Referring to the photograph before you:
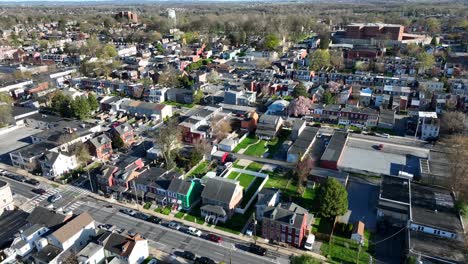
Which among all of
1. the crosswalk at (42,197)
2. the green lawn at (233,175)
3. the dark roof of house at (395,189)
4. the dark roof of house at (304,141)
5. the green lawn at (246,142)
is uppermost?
the dark roof of house at (304,141)

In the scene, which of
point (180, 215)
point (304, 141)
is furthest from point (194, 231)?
point (304, 141)

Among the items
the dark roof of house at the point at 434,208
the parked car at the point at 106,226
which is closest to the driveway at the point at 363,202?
the dark roof of house at the point at 434,208

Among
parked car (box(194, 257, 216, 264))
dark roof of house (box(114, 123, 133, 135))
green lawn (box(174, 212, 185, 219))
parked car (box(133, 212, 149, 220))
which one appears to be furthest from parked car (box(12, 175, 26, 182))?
parked car (box(194, 257, 216, 264))

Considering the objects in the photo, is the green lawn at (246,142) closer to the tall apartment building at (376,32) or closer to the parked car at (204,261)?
the parked car at (204,261)

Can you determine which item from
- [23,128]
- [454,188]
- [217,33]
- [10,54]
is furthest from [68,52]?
[454,188]

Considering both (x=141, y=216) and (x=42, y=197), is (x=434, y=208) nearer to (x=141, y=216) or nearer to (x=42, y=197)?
(x=141, y=216)

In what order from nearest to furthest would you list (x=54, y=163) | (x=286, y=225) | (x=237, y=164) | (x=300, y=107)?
(x=286, y=225)
(x=54, y=163)
(x=237, y=164)
(x=300, y=107)
